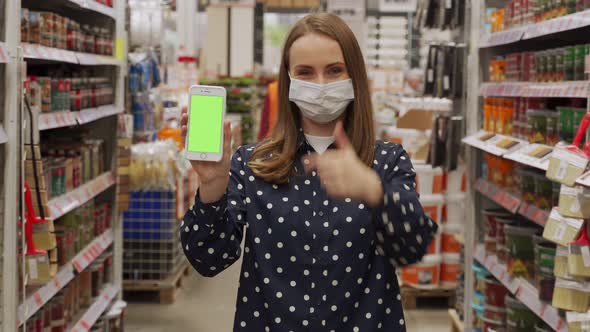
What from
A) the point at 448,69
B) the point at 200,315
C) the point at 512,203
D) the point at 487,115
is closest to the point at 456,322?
the point at 487,115

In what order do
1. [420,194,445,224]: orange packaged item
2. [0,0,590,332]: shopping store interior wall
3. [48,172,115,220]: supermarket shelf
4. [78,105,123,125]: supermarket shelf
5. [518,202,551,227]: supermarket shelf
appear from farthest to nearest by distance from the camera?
1. [420,194,445,224]: orange packaged item
2. [78,105,123,125]: supermarket shelf
3. [48,172,115,220]: supermarket shelf
4. [518,202,551,227]: supermarket shelf
5. [0,0,590,332]: shopping store interior wall

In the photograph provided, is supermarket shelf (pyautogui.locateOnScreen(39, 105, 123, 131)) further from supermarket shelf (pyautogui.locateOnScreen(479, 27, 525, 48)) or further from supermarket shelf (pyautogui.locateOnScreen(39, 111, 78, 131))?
supermarket shelf (pyautogui.locateOnScreen(479, 27, 525, 48))

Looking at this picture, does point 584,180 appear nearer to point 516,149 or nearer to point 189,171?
point 516,149

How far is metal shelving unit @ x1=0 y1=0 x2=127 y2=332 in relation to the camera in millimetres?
3154

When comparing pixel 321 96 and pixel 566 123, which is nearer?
pixel 321 96

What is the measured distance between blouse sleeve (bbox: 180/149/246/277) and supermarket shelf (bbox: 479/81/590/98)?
1.68 m

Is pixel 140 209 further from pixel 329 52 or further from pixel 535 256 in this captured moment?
pixel 329 52

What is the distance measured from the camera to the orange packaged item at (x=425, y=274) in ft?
21.6

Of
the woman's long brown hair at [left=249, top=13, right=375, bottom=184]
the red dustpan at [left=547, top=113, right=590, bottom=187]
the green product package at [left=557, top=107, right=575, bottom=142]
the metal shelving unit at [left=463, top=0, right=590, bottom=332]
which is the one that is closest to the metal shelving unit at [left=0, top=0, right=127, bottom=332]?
the woman's long brown hair at [left=249, top=13, right=375, bottom=184]

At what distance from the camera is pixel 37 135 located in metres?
3.28

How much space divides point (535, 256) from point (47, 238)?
2112 mm

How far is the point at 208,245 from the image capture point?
2.02m

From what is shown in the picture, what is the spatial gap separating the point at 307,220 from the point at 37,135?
1.59 m

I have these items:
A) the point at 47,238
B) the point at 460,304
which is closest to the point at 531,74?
the point at 460,304
